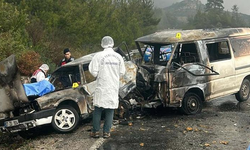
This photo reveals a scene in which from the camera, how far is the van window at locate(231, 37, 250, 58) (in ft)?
29.5

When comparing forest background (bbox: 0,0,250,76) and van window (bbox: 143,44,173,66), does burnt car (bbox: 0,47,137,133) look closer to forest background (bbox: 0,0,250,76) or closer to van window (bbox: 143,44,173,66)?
van window (bbox: 143,44,173,66)

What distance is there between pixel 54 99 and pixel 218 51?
478cm

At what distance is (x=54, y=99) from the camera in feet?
21.7

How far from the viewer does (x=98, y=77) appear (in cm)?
600

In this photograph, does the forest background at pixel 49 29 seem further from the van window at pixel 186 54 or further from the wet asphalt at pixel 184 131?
the van window at pixel 186 54

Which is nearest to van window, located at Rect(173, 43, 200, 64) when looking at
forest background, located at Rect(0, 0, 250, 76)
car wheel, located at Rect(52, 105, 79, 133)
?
car wheel, located at Rect(52, 105, 79, 133)

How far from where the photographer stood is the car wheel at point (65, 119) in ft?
21.7

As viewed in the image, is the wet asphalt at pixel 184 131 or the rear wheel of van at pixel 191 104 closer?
the wet asphalt at pixel 184 131

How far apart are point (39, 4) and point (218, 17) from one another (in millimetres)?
93669

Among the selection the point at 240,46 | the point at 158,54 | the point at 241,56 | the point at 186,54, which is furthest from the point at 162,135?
the point at 240,46

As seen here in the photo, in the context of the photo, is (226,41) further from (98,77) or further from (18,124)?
(18,124)

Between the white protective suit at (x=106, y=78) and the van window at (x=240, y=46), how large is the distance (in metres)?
4.46

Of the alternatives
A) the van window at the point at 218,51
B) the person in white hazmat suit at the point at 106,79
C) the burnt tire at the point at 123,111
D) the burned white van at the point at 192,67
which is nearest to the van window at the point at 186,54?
the burned white van at the point at 192,67

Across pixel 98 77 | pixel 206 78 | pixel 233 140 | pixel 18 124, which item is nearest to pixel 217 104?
pixel 206 78
